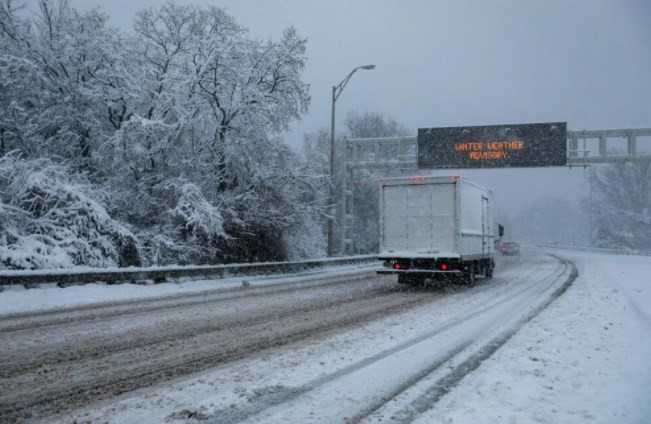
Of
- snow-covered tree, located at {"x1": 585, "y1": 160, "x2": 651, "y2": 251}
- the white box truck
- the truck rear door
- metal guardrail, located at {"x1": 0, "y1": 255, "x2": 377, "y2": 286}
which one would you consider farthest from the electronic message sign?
snow-covered tree, located at {"x1": 585, "y1": 160, "x2": 651, "y2": 251}

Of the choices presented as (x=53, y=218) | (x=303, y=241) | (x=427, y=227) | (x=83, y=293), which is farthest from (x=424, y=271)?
(x=303, y=241)

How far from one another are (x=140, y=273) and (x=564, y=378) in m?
13.6

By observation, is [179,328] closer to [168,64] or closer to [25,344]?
[25,344]

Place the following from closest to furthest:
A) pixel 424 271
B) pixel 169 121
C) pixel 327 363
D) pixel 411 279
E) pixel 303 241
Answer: pixel 327 363, pixel 424 271, pixel 411 279, pixel 169 121, pixel 303 241

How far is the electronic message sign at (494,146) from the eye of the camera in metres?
30.9

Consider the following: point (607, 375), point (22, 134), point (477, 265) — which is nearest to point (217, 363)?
point (607, 375)

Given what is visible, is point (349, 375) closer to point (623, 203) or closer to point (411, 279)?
point (411, 279)

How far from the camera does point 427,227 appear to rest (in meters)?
16.5

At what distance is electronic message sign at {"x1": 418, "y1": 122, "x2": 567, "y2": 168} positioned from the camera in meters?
30.9

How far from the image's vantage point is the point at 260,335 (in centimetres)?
863

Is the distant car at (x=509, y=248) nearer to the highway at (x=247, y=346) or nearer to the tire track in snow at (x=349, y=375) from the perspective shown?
the highway at (x=247, y=346)

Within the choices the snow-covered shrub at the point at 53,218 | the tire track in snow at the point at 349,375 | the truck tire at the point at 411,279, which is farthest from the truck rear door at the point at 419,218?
the snow-covered shrub at the point at 53,218

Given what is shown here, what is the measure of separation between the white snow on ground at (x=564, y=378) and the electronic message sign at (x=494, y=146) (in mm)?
22043

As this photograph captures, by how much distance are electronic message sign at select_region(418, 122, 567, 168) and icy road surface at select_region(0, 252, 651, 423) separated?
20.0 m
